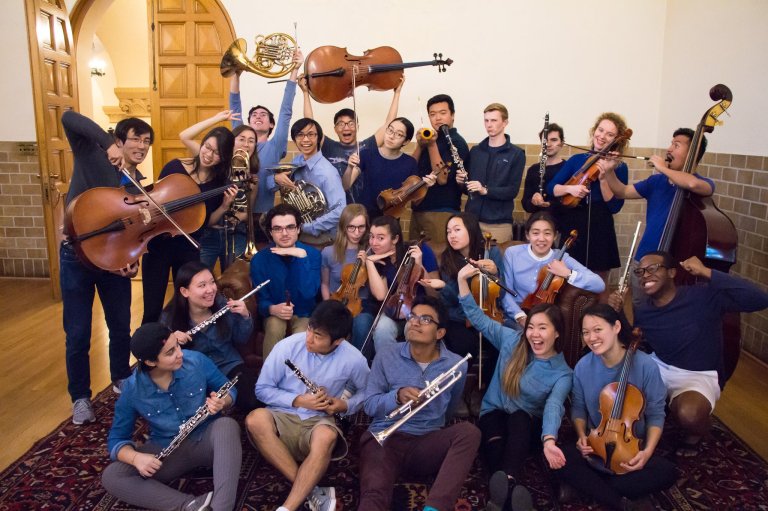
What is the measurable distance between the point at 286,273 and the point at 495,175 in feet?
5.34

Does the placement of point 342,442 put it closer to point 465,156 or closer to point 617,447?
point 617,447

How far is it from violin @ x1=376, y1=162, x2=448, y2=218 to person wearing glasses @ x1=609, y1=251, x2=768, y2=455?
4.82 ft

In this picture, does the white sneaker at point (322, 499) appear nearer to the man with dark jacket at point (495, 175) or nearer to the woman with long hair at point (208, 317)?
the woman with long hair at point (208, 317)

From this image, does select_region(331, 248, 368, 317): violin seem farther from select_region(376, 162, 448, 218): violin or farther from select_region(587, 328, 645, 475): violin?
select_region(587, 328, 645, 475): violin

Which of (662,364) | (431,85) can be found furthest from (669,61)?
(662,364)

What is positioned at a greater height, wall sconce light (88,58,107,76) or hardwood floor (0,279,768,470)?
wall sconce light (88,58,107,76)

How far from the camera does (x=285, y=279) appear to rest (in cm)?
369

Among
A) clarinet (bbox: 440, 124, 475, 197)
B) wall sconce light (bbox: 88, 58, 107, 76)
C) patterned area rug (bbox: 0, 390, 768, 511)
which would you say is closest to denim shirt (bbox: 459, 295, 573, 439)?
patterned area rug (bbox: 0, 390, 768, 511)

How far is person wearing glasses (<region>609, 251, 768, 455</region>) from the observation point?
3176 millimetres

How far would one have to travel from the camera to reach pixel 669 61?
5699mm

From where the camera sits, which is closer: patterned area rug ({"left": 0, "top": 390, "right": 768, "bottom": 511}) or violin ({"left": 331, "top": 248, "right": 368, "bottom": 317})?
patterned area rug ({"left": 0, "top": 390, "right": 768, "bottom": 511})

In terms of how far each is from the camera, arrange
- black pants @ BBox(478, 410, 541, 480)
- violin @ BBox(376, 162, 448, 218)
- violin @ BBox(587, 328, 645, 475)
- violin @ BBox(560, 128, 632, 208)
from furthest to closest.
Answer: violin @ BBox(376, 162, 448, 218) < violin @ BBox(560, 128, 632, 208) < black pants @ BBox(478, 410, 541, 480) < violin @ BBox(587, 328, 645, 475)

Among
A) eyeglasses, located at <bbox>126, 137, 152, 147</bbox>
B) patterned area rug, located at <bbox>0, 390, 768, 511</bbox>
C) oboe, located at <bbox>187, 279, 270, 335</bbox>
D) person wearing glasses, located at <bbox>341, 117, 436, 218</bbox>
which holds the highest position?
eyeglasses, located at <bbox>126, 137, 152, 147</bbox>

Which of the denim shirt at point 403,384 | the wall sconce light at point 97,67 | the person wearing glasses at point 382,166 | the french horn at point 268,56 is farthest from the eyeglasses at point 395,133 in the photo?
the wall sconce light at point 97,67
